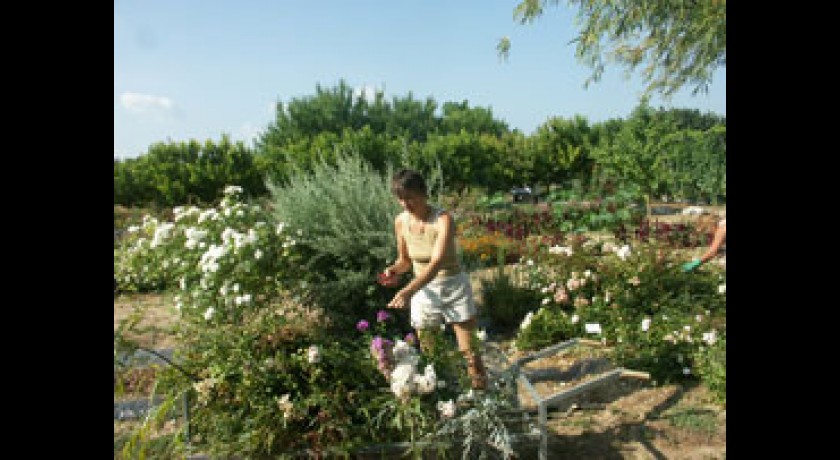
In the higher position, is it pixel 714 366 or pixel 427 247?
pixel 427 247

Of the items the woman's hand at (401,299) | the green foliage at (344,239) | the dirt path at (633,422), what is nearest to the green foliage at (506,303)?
the dirt path at (633,422)

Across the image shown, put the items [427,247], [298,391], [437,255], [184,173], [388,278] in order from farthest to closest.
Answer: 1. [184,173]
2. [388,278]
3. [427,247]
4. [437,255]
5. [298,391]

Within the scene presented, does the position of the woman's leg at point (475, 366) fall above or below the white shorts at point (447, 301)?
below

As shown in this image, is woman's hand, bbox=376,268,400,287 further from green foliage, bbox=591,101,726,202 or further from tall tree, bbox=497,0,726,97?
green foliage, bbox=591,101,726,202

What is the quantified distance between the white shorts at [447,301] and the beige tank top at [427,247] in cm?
5

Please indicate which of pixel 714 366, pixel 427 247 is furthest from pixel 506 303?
pixel 427 247

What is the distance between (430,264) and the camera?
9.34 ft

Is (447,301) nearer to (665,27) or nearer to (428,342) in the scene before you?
(428,342)

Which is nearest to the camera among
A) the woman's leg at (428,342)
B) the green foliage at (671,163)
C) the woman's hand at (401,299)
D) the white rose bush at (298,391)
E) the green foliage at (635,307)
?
the white rose bush at (298,391)

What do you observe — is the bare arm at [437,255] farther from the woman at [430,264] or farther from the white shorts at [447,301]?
the white shorts at [447,301]

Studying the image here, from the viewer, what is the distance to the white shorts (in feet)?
10.1

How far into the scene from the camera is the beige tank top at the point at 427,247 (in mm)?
3002

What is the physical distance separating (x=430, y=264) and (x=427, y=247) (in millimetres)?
202

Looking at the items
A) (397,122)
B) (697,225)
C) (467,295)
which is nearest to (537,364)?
(467,295)
